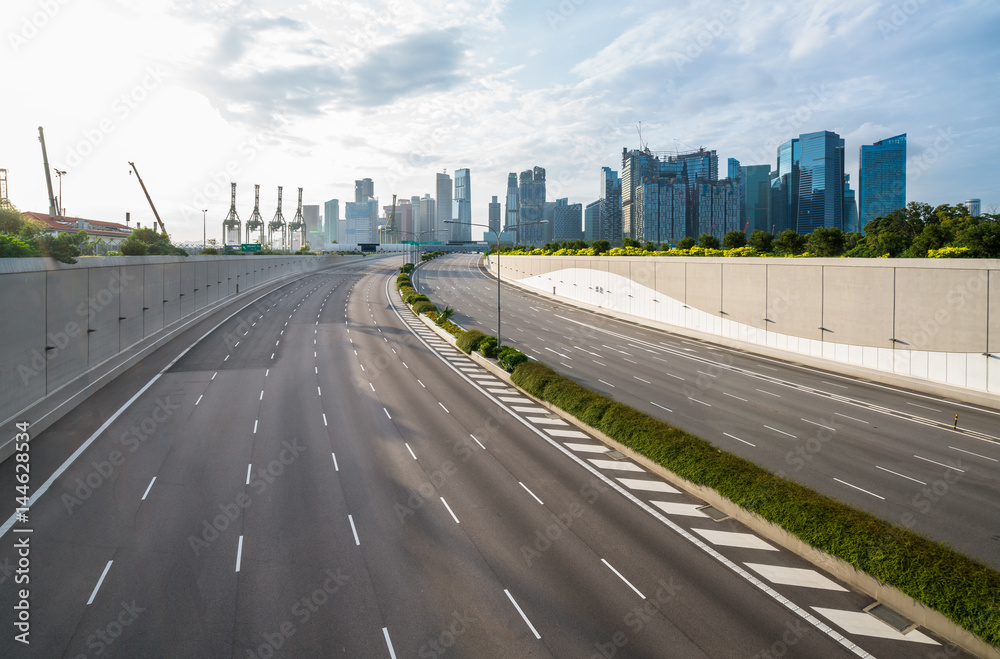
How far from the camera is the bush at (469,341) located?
37125mm

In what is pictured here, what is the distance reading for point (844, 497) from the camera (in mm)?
16328

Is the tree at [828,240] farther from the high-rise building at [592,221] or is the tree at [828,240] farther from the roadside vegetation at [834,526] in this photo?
the high-rise building at [592,221]

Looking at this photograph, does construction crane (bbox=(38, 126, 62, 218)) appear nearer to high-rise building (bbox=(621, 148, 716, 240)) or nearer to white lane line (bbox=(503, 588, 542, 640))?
white lane line (bbox=(503, 588, 542, 640))

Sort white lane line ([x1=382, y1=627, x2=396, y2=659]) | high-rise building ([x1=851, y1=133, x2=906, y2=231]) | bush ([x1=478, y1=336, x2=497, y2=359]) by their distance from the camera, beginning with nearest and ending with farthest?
white lane line ([x1=382, y1=627, x2=396, y2=659]), bush ([x1=478, y1=336, x2=497, y2=359]), high-rise building ([x1=851, y1=133, x2=906, y2=231])

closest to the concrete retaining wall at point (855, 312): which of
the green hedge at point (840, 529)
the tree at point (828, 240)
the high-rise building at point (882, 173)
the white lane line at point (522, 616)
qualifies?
the tree at point (828, 240)

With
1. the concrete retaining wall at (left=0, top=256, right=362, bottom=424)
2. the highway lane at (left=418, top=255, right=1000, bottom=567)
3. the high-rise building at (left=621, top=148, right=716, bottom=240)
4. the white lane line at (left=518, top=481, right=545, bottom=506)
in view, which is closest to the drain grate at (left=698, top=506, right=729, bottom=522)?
the highway lane at (left=418, top=255, right=1000, bottom=567)

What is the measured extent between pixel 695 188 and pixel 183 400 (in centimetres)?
12899

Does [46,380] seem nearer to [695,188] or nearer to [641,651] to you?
[641,651]

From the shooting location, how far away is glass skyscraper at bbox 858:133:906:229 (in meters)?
123

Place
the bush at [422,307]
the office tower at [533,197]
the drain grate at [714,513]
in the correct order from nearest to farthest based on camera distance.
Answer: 1. the drain grate at [714,513]
2. the bush at [422,307]
3. the office tower at [533,197]

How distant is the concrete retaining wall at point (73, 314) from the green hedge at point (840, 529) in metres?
22.6

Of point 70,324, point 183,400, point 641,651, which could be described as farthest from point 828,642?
point 70,324

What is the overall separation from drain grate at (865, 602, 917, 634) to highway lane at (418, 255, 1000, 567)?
404 centimetres

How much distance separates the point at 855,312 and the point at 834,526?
77.8 ft
